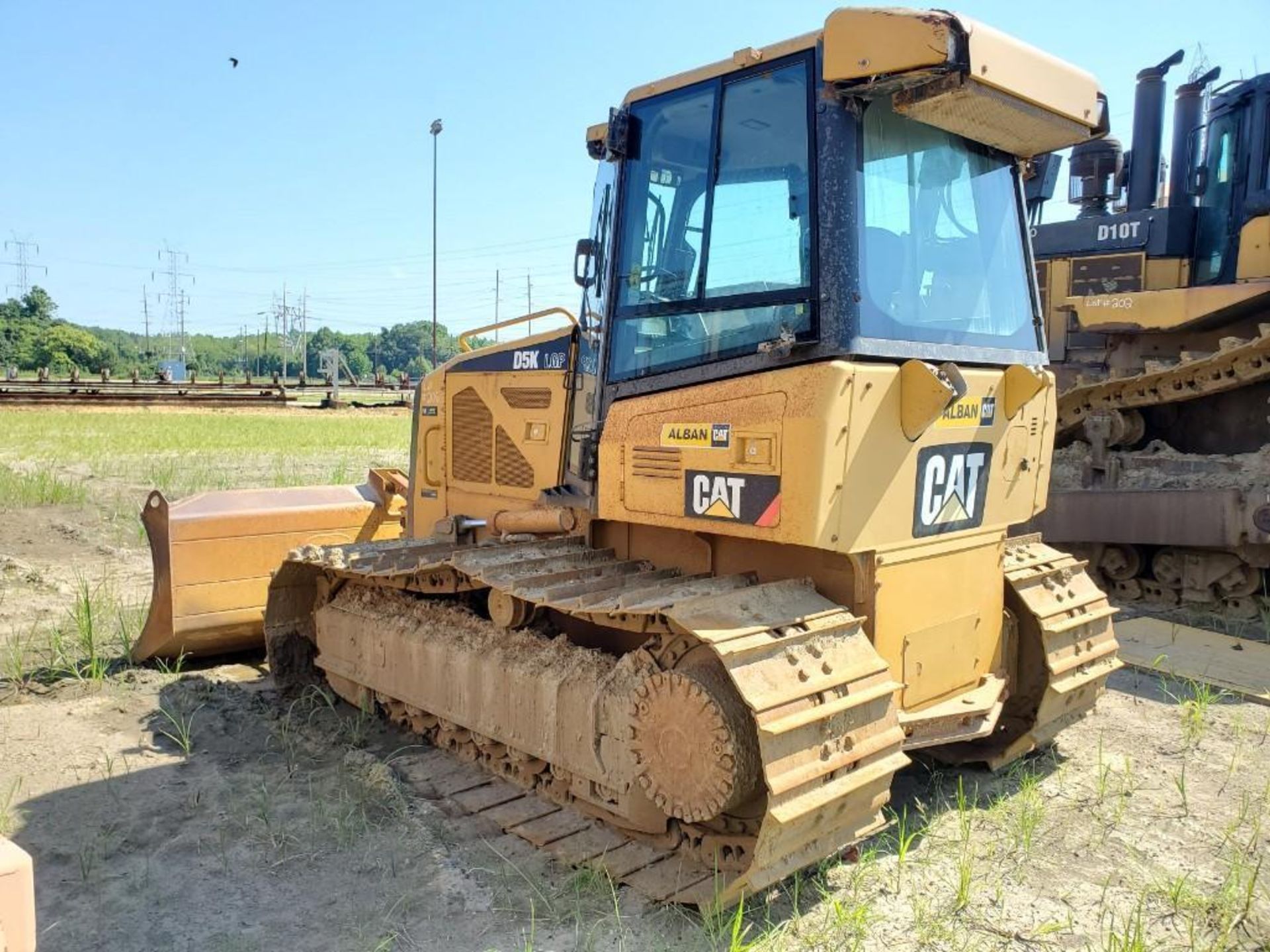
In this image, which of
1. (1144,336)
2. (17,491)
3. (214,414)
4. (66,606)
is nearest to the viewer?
(66,606)

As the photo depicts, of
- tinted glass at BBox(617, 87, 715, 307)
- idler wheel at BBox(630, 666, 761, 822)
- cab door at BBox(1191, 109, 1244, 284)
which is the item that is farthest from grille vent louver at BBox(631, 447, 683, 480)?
cab door at BBox(1191, 109, 1244, 284)

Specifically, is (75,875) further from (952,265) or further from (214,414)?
(214,414)

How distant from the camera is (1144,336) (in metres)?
8.66

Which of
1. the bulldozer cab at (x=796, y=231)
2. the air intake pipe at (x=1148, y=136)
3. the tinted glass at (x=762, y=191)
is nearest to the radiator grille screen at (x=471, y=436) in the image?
the bulldozer cab at (x=796, y=231)

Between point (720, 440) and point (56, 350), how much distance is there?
71899mm

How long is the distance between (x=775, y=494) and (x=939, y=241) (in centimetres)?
124

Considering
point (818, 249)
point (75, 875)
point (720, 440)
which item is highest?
point (818, 249)

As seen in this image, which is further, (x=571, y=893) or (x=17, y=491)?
(x=17, y=491)

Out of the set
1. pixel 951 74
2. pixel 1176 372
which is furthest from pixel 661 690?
pixel 1176 372

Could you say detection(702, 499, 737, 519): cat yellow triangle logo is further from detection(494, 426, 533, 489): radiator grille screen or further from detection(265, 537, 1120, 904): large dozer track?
detection(494, 426, 533, 489): radiator grille screen

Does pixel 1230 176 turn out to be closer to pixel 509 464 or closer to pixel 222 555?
pixel 509 464

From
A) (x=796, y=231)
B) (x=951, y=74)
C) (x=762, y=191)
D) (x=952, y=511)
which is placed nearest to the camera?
(x=951, y=74)

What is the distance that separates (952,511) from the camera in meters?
3.81

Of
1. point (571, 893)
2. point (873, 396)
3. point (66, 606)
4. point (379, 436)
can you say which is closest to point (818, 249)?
point (873, 396)
